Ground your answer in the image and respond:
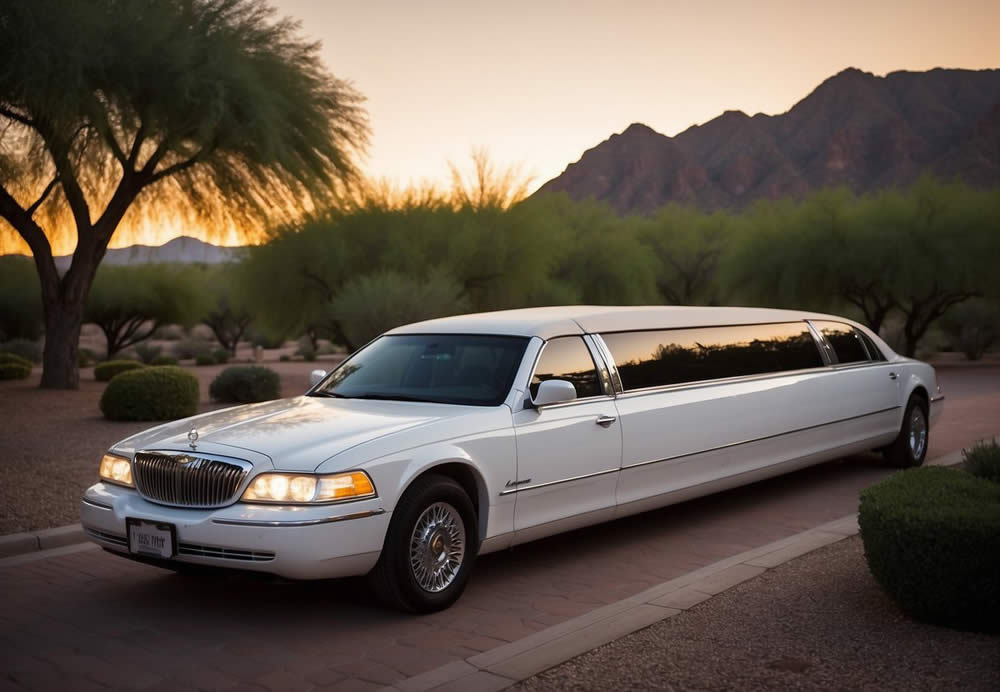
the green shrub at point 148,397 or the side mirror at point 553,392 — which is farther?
the green shrub at point 148,397

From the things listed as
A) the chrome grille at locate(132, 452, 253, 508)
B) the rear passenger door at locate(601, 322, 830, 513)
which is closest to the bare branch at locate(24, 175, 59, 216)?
the rear passenger door at locate(601, 322, 830, 513)

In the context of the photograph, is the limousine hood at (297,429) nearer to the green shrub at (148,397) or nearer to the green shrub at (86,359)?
the green shrub at (148,397)

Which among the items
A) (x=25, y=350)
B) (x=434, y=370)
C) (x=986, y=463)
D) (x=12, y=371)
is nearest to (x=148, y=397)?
(x=434, y=370)

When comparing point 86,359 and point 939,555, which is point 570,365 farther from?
point 86,359

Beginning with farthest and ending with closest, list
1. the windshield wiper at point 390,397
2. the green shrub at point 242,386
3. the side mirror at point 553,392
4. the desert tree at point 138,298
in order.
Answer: the desert tree at point 138,298, the green shrub at point 242,386, the windshield wiper at point 390,397, the side mirror at point 553,392

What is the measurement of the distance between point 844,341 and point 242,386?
1268cm

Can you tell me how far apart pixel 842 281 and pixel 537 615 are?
104ft

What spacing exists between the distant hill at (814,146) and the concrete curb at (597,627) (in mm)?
112163

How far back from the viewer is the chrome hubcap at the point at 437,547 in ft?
19.0

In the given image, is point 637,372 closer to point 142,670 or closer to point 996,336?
point 142,670

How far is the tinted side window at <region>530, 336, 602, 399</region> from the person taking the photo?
6.84 metres

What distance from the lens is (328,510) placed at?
537 centimetres

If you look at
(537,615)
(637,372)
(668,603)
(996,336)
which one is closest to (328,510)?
(537,615)

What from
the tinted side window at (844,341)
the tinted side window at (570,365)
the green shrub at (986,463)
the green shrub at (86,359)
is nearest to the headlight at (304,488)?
the tinted side window at (570,365)
